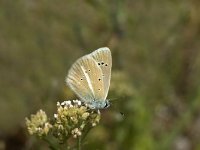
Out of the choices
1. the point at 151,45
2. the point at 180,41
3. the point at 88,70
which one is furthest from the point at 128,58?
the point at 88,70

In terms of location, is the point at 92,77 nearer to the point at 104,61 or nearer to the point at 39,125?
the point at 104,61

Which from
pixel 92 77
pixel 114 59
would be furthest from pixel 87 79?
pixel 114 59

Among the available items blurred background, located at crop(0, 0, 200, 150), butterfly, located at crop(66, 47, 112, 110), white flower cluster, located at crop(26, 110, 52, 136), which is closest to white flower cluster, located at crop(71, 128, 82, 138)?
white flower cluster, located at crop(26, 110, 52, 136)

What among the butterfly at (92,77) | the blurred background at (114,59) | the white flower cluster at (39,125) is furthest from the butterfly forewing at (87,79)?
the blurred background at (114,59)

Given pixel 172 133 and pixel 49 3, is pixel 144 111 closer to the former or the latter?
pixel 172 133

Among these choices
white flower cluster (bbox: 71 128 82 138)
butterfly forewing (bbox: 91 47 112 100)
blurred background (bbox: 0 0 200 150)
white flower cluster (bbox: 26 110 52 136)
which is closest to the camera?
white flower cluster (bbox: 71 128 82 138)

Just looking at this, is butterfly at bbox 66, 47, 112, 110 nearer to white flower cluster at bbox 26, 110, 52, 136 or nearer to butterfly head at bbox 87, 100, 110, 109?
butterfly head at bbox 87, 100, 110, 109
